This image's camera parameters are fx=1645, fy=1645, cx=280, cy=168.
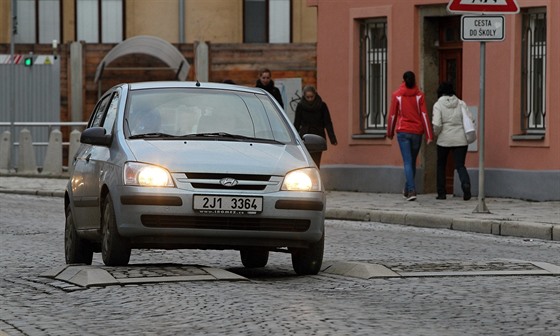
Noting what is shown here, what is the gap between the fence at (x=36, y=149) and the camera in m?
34.0

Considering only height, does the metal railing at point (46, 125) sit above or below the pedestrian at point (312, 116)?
below

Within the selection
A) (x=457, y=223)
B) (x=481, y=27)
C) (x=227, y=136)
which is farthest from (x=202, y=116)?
(x=481, y=27)

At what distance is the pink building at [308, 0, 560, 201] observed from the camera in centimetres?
2381

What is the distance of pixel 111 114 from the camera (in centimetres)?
1338

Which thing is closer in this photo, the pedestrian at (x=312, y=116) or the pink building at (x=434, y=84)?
the pink building at (x=434, y=84)

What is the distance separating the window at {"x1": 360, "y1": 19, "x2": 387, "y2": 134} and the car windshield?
552 inches

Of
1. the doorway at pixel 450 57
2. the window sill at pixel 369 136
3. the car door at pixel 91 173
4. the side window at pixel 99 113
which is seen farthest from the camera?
the window sill at pixel 369 136

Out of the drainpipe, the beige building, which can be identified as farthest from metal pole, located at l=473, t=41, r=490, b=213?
the drainpipe

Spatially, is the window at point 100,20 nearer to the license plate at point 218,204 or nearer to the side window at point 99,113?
the side window at point 99,113

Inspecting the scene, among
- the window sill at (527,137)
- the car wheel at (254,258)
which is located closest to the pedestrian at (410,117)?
the window sill at (527,137)

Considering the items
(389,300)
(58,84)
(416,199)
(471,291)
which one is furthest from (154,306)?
(58,84)

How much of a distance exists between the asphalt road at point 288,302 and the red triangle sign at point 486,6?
5.65m

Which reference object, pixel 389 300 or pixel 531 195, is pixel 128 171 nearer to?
pixel 389 300

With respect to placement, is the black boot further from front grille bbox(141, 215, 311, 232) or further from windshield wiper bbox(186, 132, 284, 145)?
front grille bbox(141, 215, 311, 232)
